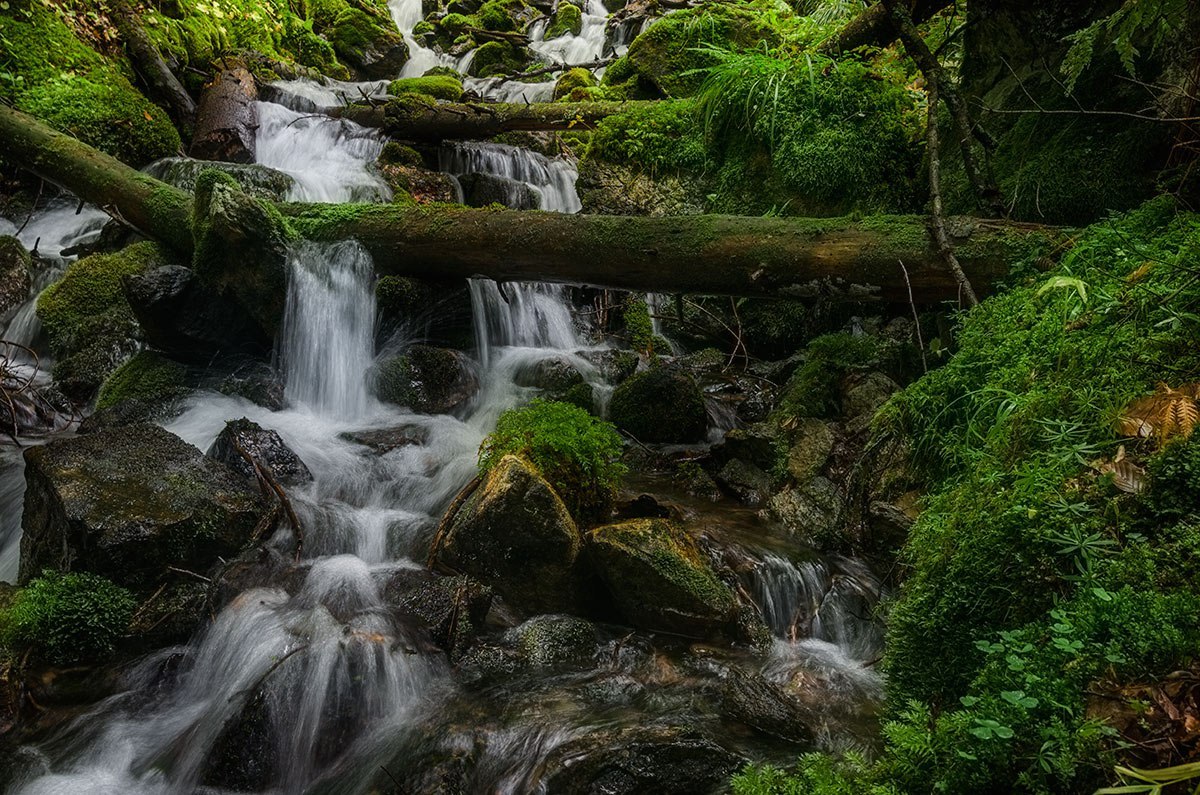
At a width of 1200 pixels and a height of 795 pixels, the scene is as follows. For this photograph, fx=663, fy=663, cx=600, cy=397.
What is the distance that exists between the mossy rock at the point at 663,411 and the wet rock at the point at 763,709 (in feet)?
10.1

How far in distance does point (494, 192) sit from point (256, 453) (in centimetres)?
571

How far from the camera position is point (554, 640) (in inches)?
149

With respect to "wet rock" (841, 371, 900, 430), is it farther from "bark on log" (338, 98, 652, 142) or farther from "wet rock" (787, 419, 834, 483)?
"bark on log" (338, 98, 652, 142)

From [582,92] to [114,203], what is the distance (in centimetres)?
734

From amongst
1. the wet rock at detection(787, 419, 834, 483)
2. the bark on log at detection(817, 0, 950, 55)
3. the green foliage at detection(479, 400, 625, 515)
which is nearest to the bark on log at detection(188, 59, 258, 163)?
the green foliage at detection(479, 400, 625, 515)

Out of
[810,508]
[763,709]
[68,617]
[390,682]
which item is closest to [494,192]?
[810,508]

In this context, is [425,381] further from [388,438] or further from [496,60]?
[496,60]

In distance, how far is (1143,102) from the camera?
13.8ft

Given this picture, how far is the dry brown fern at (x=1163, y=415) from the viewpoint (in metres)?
1.76

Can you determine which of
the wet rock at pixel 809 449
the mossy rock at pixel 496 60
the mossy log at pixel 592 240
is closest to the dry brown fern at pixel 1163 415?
the mossy log at pixel 592 240

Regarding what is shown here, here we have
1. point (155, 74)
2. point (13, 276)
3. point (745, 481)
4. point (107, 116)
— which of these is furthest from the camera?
point (155, 74)

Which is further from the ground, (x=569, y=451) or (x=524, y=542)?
(x=569, y=451)

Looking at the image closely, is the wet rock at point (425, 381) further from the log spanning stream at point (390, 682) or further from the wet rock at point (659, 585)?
the wet rock at point (659, 585)

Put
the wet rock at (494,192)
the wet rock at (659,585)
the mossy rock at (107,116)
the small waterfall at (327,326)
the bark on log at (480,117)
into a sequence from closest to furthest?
the wet rock at (659,585), the small waterfall at (327,326), the mossy rock at (107,116), the wet rock at (494,192), the bark on log at (480,117)
